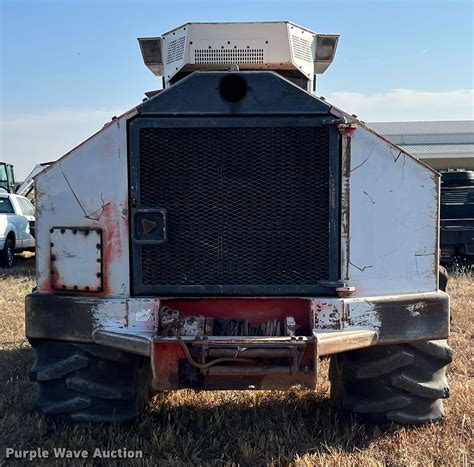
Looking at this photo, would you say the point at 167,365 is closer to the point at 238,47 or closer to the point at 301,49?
the point at 238,47

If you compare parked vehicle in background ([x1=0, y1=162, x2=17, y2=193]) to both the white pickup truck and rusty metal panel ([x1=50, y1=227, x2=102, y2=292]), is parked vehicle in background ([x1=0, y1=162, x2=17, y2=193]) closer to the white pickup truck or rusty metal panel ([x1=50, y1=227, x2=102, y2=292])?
the white pickup truck

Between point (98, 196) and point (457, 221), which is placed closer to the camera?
point (98, 196)

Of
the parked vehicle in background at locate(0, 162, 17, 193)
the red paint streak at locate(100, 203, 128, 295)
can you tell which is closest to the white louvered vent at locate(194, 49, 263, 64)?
the red paint streak at locate(100, 203, 128, 295)

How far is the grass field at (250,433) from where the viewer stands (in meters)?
3.44

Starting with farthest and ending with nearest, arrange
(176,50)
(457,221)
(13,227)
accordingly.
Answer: (13,227) → (457,221) → (176,50)

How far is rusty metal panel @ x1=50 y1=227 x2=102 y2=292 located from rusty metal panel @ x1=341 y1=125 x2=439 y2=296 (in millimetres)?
1342

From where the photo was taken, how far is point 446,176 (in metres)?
12.3

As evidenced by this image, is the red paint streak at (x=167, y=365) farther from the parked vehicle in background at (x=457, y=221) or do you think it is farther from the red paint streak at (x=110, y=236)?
the parked vehicle in background at (x=457, y=221)

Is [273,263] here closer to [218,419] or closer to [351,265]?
[351,265]

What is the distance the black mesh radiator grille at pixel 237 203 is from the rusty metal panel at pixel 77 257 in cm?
26

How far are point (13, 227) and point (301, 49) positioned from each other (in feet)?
36.7

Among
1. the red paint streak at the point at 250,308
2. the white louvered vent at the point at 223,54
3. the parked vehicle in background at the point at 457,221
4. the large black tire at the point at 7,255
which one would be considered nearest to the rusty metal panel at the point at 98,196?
the red paint streak at the point at 250,308

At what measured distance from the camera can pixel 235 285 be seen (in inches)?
137

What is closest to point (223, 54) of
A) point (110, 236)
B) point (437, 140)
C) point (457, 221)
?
point (110, 236)
